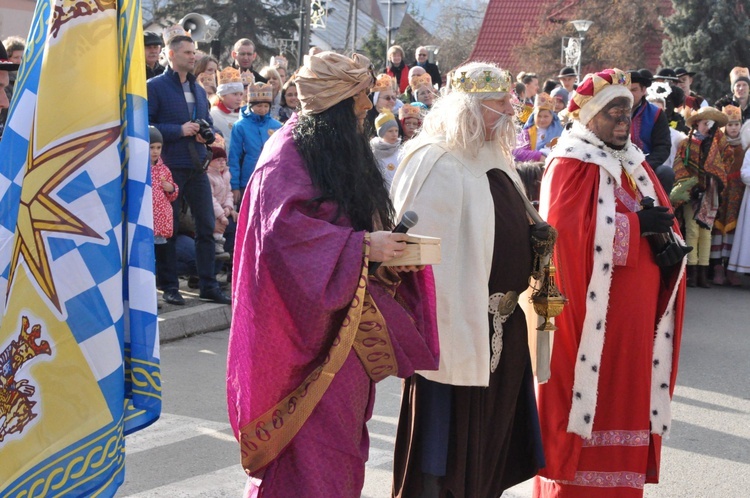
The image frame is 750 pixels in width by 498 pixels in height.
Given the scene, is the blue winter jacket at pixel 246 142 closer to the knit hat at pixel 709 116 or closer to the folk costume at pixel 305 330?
the knit hat at pixel 709 116

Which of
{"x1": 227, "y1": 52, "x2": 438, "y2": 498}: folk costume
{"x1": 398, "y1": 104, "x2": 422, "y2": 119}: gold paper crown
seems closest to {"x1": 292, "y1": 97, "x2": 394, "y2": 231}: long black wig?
{"x1": 227, "y1": 52, "x2": 438, "y2": 498}: folk costume

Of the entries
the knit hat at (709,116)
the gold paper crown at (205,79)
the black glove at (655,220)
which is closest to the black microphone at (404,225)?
the black glove at (655,220)

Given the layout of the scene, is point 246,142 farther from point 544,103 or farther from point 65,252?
point 65,252

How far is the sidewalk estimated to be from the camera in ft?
26.5

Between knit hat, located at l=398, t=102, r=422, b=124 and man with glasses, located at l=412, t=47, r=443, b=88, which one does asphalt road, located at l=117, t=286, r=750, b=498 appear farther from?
man with glasses, located at l=412, t=47, r=443, b=88

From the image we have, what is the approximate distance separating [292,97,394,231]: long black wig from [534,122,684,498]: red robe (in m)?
1.41

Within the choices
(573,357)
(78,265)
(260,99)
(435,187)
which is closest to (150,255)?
(78,265)

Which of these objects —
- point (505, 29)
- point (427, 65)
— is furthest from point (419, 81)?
point (505, 29)

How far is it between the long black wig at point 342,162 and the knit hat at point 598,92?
Result: 1601 mm

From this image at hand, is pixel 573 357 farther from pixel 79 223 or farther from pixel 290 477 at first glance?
pixel 79 223

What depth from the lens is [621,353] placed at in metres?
4.67

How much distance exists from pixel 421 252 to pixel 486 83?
120 centimetres

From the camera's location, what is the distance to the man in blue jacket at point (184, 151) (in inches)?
336

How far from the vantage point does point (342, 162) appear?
3398mm
